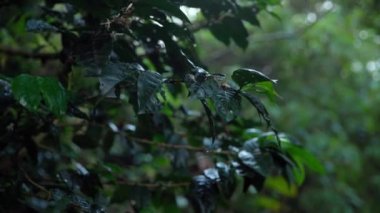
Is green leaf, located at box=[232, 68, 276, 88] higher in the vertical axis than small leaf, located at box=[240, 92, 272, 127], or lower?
higher

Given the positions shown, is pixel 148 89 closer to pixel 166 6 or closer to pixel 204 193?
pixel 166 6

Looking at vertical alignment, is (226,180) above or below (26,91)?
below

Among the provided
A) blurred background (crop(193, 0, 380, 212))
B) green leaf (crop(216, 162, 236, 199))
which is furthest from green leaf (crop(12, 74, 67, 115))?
blurred background (crop(193, 0, 380, 212))

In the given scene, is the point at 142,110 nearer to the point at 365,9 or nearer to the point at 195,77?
the point at 195,77

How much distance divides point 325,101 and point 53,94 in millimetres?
2348

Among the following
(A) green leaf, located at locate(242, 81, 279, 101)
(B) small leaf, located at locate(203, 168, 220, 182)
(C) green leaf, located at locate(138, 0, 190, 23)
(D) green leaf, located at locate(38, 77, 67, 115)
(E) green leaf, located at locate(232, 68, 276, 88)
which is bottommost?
(B) small leaf, located at locate(203, 168, 220, 182)

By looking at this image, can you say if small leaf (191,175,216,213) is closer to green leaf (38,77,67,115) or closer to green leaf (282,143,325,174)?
green leaf (282,143,325,174)

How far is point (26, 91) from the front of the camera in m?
0.66

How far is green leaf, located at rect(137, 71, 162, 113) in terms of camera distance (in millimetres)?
604

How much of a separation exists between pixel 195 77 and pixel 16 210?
1.26 ft

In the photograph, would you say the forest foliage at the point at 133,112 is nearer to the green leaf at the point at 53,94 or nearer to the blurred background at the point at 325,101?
the green leaf at the point at 53,94

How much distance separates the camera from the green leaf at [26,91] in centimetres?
66

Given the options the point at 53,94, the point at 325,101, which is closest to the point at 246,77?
the point at 53,94

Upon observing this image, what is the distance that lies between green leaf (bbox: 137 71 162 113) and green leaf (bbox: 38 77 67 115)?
0.13 m
